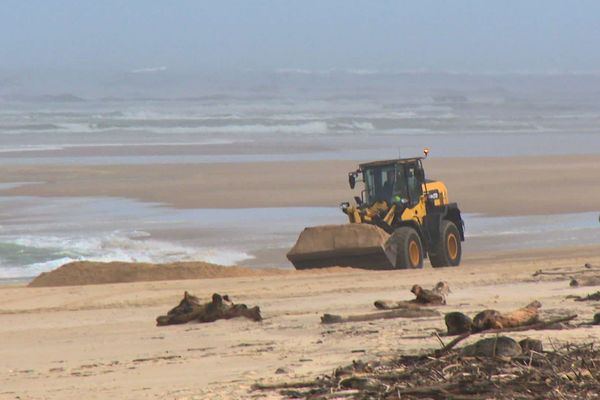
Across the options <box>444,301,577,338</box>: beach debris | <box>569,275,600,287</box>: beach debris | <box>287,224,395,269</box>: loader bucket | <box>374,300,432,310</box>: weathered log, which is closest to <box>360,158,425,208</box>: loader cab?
<box>287,224,395,269</box>: loader bucket

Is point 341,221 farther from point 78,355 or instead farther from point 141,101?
point 141,101

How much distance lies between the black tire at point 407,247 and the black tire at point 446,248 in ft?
1.69

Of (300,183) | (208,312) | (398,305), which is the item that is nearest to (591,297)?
(398,305)

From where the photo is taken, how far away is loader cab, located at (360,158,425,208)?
17891 mm

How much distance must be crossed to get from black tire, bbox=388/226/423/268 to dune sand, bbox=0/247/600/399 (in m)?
0.74

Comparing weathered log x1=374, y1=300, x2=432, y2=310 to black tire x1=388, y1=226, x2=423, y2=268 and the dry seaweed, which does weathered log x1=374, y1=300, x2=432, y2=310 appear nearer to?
the dry seaweed

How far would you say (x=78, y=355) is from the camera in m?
9.72

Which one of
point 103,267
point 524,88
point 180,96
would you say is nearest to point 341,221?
point 103,267

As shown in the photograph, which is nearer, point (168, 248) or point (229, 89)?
point (168, 248)

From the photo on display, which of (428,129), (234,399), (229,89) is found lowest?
(234,399)

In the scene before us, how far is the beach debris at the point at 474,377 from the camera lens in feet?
21.9

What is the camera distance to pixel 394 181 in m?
18.0

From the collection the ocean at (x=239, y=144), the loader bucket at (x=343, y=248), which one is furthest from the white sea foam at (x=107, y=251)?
the loader bucket at (x=343, y=248)

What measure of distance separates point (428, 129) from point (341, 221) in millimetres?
36989
